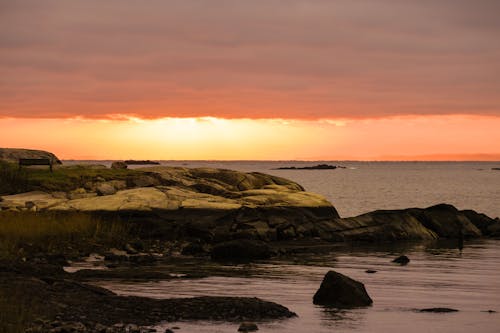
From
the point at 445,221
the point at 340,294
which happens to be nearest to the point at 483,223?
the point at 445,221

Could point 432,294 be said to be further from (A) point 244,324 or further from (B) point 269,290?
(A) point 244,324

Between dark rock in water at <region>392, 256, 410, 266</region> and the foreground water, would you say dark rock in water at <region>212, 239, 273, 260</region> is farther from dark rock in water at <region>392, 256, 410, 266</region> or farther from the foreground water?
dark rock in water at <region>392, 256, 410, 266</region>

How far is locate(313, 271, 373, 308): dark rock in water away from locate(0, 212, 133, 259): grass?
39.3ft

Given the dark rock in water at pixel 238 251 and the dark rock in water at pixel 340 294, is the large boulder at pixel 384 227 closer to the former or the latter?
the dark rock in water at pixel 238 251

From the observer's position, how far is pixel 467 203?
103500 mm

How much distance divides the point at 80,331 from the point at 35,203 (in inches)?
1071

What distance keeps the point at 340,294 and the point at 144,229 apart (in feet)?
66.9

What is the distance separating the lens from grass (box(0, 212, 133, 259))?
105 ft

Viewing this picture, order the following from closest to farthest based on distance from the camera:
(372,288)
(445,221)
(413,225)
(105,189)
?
(372,288), (105,189), (413,225), (445,221)

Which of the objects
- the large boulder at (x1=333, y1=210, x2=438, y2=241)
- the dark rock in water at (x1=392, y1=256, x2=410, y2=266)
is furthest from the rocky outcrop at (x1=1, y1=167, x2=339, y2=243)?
the dark rock in water at (x1=392, y1=256, x2=410, y2=266)

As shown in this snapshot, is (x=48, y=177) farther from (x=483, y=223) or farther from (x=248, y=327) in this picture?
(x=248, y=327)

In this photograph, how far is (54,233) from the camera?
3409 cm

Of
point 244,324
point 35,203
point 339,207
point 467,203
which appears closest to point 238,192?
point 35,203

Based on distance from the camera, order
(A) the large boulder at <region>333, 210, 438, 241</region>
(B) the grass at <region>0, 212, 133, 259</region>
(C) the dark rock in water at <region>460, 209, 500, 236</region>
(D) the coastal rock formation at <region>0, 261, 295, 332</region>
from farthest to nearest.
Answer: (C) the dark rock in water at <region>460, 209, 500, 236</region>
(A) the large boulder at <region>333, 210, 438, 241</region>
(B) the grass at <region>0, 212, 133, 259</region>
(D) the coastal rock formation at <region>0, 261, 295, 332</region>
